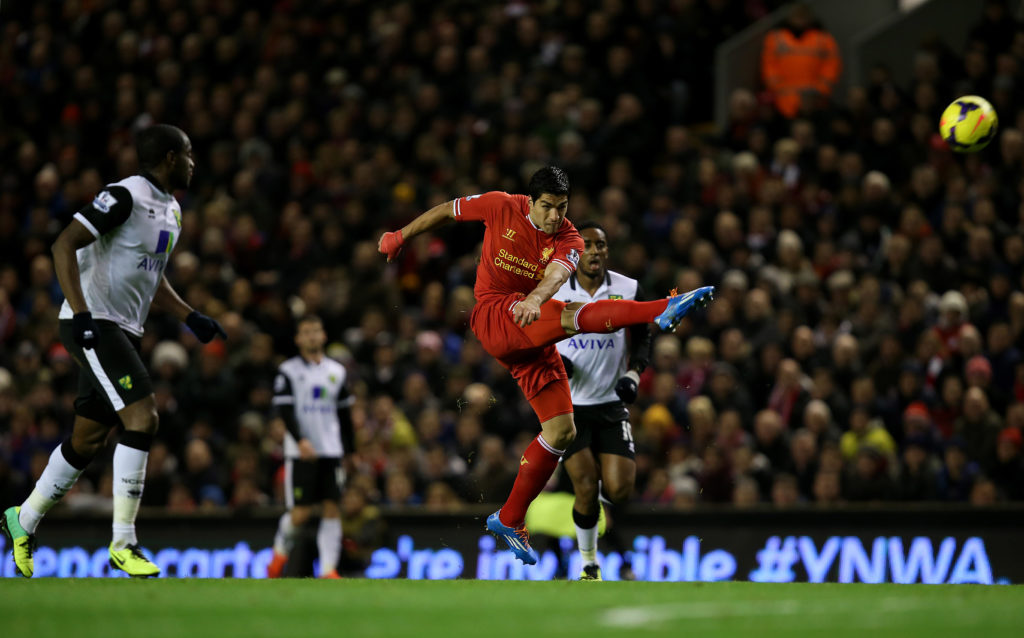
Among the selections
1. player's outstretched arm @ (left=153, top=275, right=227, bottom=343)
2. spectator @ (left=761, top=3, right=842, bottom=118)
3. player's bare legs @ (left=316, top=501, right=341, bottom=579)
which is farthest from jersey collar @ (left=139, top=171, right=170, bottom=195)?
spectator @ (left=761, top=3, right=842, bottom=118)

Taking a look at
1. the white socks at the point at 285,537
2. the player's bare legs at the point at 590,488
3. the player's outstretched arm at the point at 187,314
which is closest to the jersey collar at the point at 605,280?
the player's bare legs at the point at 590,488

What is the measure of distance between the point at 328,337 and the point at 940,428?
678 centimetres

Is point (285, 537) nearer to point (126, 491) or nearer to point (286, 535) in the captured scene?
point (286, 535)

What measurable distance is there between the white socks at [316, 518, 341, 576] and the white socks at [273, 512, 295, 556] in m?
0.26

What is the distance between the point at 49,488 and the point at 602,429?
3.70m

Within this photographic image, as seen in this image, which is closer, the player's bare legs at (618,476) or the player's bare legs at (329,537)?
the player's bare legs at (618,476)

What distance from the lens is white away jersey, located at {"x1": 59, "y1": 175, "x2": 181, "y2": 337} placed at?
809 centimetres

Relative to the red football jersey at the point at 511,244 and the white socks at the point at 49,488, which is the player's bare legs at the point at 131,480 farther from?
the red football jersey at the point at 511,244

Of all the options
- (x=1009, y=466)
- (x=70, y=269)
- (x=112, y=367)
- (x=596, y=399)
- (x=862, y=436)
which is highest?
(x=70, y=269)

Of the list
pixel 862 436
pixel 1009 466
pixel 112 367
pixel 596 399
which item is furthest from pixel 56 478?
pixel 1009 466

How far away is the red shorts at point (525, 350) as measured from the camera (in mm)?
8227

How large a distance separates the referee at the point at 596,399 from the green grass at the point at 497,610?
1730 millimetres

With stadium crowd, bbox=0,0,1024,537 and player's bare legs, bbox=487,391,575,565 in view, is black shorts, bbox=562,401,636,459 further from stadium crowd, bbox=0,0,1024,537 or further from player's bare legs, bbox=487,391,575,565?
stadium crowd, bbox=0,0,1024,537

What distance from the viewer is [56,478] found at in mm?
8297
